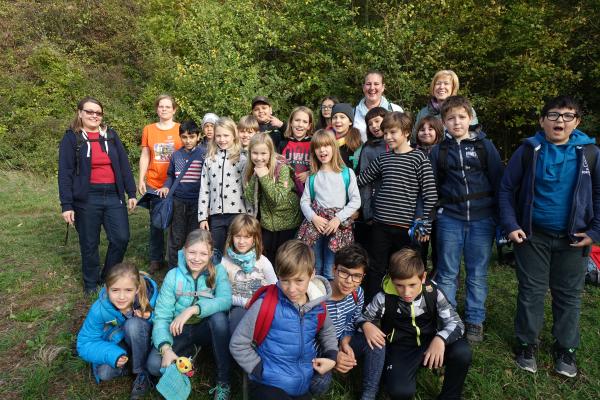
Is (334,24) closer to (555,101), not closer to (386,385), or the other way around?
(555,101)

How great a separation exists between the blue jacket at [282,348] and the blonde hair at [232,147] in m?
1.98

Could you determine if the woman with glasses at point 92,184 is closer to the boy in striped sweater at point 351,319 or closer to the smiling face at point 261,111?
the smiling face at point 261,111

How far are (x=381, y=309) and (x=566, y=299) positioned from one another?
1.48 metres

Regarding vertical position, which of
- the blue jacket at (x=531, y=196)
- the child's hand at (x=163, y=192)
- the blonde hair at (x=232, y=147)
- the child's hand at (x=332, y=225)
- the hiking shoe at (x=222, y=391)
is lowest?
the hiking shoe at (x=222, y=391)

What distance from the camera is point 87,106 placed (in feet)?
14.2

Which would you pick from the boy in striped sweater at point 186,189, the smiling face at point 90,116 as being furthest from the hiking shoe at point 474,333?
the smiling face at point 90,116

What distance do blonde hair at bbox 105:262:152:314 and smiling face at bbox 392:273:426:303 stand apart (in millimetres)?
1874

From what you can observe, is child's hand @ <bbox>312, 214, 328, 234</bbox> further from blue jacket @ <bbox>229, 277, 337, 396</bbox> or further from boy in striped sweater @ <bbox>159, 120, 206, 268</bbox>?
boy in striped sweater @ <bbox>159, 120, 206, 268</bbox>

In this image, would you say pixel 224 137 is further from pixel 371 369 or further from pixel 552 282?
pixel 552 282

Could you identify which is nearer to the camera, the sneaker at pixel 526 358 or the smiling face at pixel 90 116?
the sneaker at pixel 526 358

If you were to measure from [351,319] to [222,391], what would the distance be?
1046 millimetres

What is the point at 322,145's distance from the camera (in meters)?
3.90

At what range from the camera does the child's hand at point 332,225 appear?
12.6 feet

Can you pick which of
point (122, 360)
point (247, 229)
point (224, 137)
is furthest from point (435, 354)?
point (224, 137)
